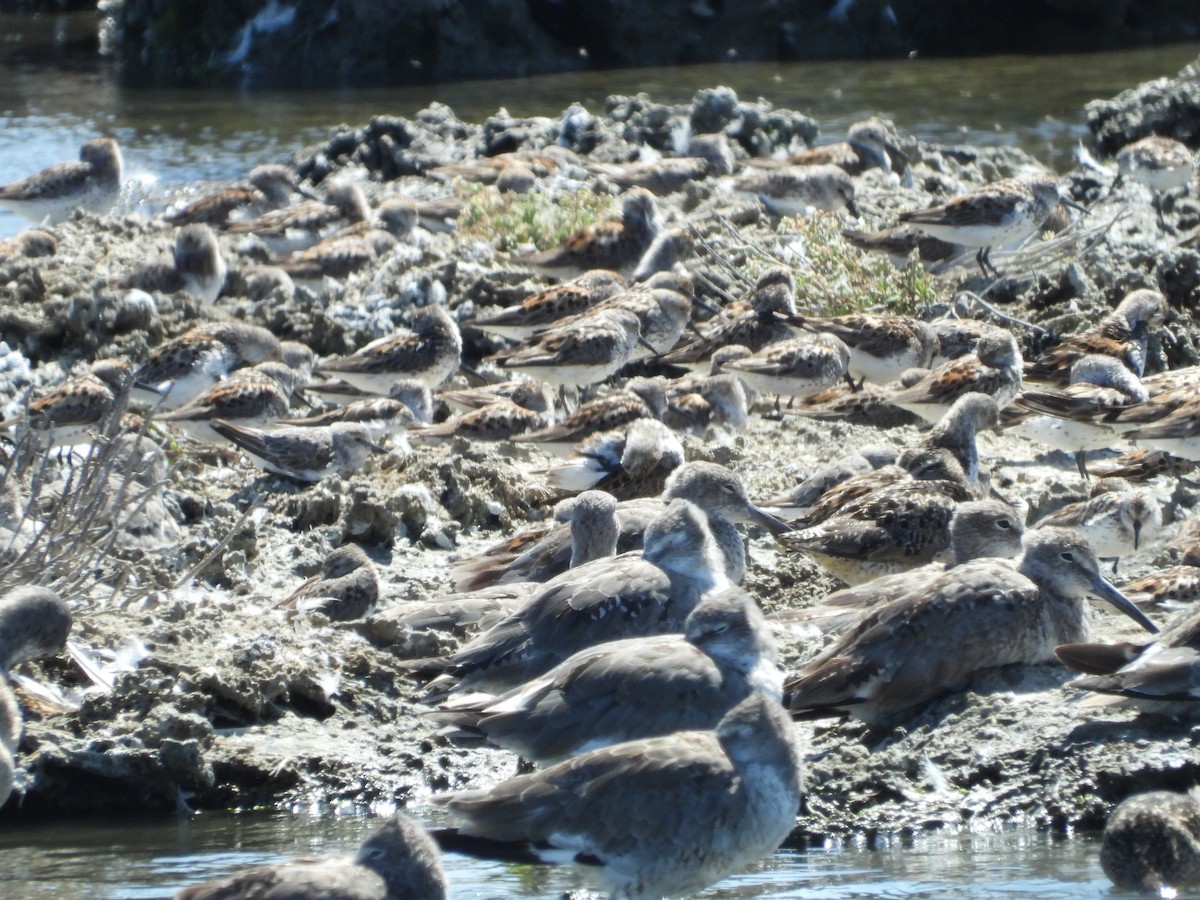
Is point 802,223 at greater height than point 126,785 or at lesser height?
greater

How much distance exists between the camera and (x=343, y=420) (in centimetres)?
1219

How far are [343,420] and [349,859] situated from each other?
23.3ft

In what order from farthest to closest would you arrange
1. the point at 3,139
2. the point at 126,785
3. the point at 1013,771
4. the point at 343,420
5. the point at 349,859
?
the point at 3,139, the point at 343,420, the point at 126,785, the point at 1013,771, the point at 349,859

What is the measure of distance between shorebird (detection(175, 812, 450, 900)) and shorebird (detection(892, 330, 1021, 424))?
7.19 m

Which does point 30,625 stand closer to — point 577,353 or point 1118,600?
point 1118,600

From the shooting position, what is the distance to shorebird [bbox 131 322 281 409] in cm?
1305

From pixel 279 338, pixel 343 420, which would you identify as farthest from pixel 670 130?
pixel 343 420

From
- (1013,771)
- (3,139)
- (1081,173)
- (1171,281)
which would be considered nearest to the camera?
(1013,771)

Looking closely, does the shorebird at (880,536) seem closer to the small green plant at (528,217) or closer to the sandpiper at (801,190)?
the small green plant at (528,217)

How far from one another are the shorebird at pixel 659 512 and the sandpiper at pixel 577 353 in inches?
146

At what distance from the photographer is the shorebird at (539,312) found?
45.9 ft

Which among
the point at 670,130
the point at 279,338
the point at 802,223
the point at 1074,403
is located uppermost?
the point at 670,130

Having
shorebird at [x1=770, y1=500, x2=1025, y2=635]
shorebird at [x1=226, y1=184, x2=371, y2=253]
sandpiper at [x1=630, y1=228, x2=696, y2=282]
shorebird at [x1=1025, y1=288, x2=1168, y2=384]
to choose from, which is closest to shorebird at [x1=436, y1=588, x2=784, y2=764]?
shorebird at [x1=770, y1=500, x2=1025, y2=635]

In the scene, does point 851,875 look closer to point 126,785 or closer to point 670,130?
point 126,785
